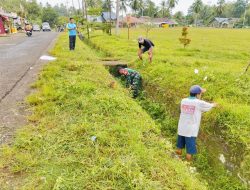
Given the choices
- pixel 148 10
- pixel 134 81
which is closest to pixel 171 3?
pixel 148 10

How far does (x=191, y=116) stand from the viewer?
5215 millimetres

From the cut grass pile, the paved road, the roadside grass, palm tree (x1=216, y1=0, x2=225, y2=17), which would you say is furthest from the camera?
palm tree (x1=216, y1=0, x2=225, y2=17)

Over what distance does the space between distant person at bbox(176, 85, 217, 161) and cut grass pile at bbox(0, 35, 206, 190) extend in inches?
26.9

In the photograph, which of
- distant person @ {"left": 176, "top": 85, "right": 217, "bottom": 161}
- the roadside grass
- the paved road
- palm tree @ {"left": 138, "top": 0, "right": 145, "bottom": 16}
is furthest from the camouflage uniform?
palm tree @ {"left": 138, "top": 0, "right": 145, "bottom": 16}

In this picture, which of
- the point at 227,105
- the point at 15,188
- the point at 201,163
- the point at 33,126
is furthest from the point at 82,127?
the point at 227,105

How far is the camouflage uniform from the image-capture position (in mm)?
8852

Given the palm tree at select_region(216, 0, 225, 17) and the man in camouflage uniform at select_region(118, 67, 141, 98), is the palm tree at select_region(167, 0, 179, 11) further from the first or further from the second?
the man in camouflage uniform at select_region(118, 67, 141, 98)

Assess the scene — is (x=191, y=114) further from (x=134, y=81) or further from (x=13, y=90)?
Result: (x=13, y=90)

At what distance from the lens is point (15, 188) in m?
3.00

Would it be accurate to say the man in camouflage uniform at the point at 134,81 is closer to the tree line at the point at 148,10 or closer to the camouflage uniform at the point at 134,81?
the camouflage uniform at the point at 134,81

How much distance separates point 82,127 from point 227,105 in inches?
125

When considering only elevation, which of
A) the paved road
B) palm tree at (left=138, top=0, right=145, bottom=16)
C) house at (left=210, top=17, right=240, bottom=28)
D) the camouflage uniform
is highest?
palm tree at (left=138, top=0, right=145, bottom=16)

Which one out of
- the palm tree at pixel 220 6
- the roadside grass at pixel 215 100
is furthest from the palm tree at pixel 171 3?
the roadside grass at pixel 215 100

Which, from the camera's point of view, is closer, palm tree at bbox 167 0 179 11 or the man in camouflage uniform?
the man in camouflage uniform
